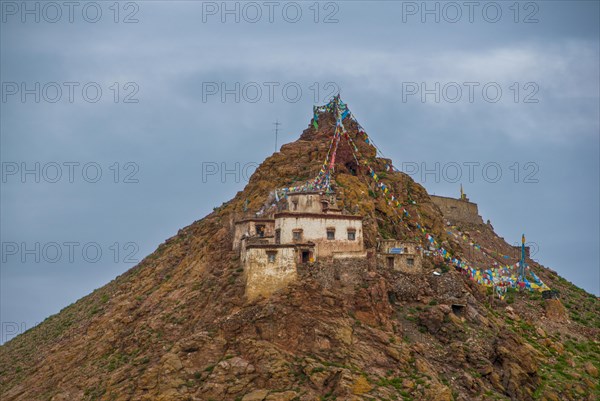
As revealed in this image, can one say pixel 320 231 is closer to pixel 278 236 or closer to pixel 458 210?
pixel 278 236

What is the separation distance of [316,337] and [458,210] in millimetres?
51009

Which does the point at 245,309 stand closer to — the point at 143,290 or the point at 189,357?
the point at 189,357

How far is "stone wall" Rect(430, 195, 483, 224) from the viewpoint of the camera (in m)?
112

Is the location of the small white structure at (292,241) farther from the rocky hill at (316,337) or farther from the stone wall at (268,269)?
the rocky hill at (316,337)

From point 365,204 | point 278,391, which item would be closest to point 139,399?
point 278,391

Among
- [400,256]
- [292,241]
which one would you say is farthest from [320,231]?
[400,256]

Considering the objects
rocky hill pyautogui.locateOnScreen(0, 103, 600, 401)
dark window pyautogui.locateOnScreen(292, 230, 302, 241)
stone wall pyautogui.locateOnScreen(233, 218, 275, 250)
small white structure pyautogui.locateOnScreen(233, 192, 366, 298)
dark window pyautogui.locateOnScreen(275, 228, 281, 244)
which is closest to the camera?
rocky hill pyautogui.locateOnScreen(0, 103, 600, 401)

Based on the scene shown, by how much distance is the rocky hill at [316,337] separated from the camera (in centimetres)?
6366

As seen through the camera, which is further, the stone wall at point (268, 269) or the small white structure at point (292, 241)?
the small white structure at point (292, 241)

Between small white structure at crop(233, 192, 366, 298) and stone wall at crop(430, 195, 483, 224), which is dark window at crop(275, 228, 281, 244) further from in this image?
stone wall at crop(430, 195, 483, 224)

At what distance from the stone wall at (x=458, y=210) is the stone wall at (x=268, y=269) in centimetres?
4451

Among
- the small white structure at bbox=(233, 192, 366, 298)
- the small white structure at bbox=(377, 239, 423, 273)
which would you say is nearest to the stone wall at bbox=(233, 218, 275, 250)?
the small white structure at bbox=(233, 192, 366, 298)

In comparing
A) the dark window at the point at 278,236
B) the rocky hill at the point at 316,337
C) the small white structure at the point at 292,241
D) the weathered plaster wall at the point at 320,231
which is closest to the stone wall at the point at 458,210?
the rocky hill at the point at 316,337

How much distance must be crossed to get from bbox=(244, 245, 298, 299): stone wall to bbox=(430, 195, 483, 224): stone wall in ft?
146
